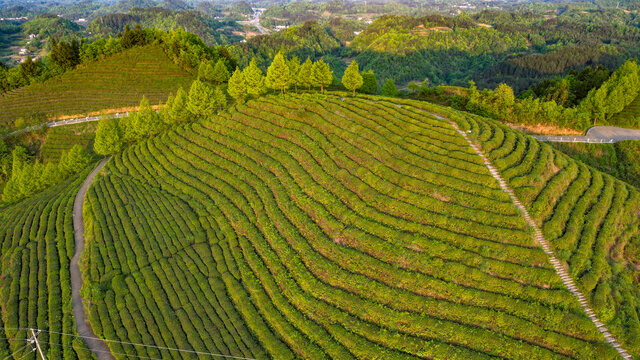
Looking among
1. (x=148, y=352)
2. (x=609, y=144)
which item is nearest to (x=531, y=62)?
(x=609, y=144)

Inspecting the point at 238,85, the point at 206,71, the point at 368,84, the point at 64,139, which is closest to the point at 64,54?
the point at 64,139

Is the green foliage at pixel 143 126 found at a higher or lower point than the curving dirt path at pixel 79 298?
higher

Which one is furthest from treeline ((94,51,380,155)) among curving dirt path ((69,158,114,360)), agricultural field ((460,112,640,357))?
agricultural field ((460,112,640,357))

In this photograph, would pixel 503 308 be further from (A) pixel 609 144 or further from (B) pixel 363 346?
(A) pixel 609 144

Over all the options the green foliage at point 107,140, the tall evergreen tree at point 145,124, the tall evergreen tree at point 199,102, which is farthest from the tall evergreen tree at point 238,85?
the green foliage at point 107,140

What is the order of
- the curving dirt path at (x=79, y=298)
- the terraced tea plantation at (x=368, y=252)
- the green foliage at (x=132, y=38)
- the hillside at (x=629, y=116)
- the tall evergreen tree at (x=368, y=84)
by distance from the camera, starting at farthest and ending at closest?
1. the green foliage at (x=132, y=38)
2. the tall evergreen tree at (x=368, y=84)
3. the hillside at (x=629, y=116)
4. the curving dirt path at (x=79, y=298)
5. the terraced tea plantation at (x=368, y=252)

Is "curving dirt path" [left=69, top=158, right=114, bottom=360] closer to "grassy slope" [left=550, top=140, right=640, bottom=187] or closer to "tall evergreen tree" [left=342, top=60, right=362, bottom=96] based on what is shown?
"tall evergreen tree" [left=342, top=60, right=362, bottom=96]

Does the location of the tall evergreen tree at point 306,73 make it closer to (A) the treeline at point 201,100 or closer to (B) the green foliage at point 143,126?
(A) the treeline at point 201,100
